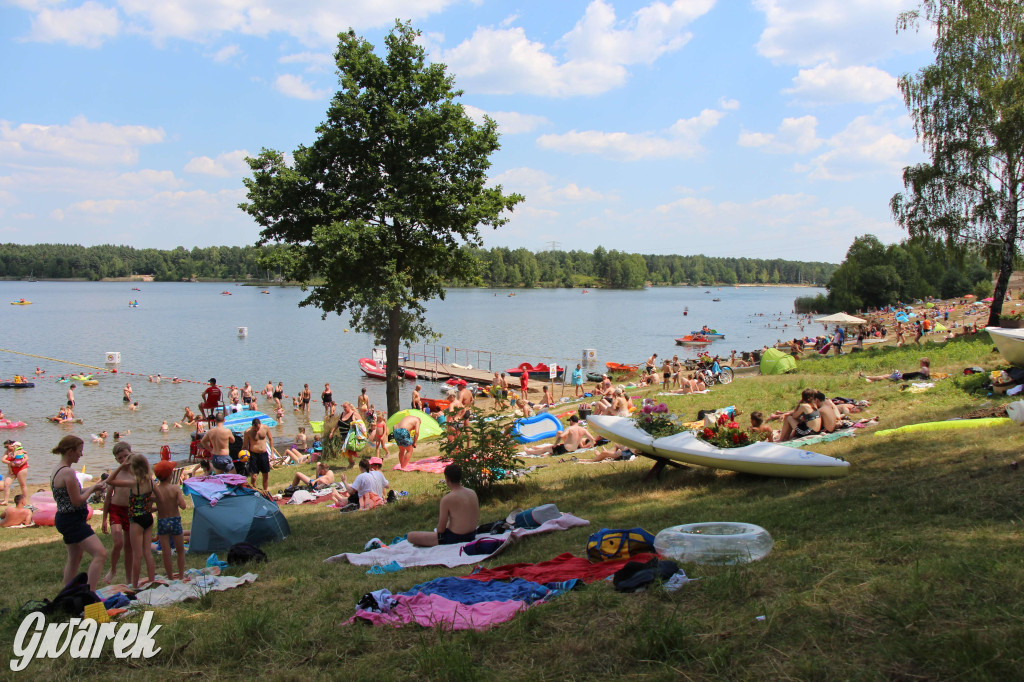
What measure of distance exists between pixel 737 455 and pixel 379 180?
13385 mm

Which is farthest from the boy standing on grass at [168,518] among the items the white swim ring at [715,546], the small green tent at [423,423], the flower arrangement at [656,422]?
the small green tent at [423,423]

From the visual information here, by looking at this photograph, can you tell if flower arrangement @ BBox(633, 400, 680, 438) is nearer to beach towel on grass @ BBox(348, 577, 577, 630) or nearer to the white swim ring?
the white swim ring

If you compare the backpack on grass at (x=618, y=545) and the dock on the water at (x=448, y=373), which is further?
the dock on the water at (x=448, y=373)

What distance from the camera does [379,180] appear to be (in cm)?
1881

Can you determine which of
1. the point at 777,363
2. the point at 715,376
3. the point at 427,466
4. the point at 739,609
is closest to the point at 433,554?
the point at 739,609

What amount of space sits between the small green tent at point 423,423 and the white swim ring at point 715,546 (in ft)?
40.9

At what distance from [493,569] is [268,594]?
6.26ft

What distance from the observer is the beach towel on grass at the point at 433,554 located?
6793 millimetres

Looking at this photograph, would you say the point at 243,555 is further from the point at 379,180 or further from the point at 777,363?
the point at 777,363

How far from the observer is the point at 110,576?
670 centimetres

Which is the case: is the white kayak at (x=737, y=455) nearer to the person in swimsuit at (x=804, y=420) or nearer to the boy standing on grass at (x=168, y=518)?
the person in swimsuit at (x=804, y=420)

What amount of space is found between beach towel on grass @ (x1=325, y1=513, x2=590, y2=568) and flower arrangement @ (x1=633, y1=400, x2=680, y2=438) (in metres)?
2.77

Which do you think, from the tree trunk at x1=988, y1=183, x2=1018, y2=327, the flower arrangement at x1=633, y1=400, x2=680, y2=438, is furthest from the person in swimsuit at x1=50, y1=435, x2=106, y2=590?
the tree trunk at x1=988, y1=183, x2=1018, y2=327

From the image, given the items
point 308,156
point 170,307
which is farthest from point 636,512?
point 170,307
